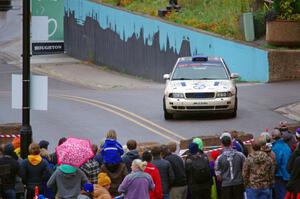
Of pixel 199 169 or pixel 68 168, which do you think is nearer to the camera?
pixel 68 168

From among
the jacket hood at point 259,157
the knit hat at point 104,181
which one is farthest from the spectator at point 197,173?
the knit hat at point 104,181

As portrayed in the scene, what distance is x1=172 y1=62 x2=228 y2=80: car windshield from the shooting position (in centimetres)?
2502

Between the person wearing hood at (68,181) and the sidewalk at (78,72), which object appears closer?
the person wearing hood at (68,181)

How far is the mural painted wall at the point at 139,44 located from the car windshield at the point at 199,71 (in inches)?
300

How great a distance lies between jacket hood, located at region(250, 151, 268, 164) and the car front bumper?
401 inches

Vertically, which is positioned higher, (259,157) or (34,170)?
(259,157)

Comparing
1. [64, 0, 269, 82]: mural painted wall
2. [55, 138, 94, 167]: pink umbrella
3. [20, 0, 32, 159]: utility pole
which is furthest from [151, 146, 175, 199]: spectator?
[64, 0, 269, 82]: mural painted wall

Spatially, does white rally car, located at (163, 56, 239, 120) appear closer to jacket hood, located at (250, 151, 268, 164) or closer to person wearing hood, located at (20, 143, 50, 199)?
jacket hood, located at (250, 151, 268, 164)

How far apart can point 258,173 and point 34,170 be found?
11.1ft

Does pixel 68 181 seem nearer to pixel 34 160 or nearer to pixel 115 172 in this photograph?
pixel 115 172

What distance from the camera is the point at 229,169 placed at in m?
13.9

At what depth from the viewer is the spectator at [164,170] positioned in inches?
533

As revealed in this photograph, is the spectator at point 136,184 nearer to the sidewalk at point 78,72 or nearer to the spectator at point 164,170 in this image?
the spectator at point 164,170

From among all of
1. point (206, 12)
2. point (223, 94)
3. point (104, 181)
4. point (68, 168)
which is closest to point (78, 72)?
point (206, 12)
